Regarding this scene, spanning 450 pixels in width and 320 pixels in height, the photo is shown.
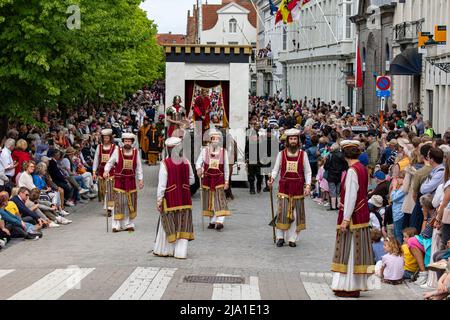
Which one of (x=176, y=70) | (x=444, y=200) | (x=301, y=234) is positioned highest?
(x=176, y=70)

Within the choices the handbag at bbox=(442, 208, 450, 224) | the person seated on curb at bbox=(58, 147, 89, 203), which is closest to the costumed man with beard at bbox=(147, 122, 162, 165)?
the person seated on curb at bbox=(58, 147, 89, 203)

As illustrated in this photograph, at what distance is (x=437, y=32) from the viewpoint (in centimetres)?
3403

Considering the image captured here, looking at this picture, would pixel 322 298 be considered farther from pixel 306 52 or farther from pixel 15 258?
pixel 306 52

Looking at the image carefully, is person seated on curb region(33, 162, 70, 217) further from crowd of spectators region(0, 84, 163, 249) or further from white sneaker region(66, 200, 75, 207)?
white sneaker region(66, 200, 75, 207)

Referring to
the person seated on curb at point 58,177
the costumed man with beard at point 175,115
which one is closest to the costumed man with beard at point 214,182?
the person seated on curb at point 58,177

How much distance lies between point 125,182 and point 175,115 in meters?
7.69

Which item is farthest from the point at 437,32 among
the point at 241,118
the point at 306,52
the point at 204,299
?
the point at 306,52

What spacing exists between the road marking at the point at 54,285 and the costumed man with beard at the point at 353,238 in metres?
3.26

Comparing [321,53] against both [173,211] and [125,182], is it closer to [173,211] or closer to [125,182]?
[125,182]

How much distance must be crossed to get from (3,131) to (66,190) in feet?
18.0

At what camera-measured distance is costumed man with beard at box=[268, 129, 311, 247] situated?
1700 centimetres

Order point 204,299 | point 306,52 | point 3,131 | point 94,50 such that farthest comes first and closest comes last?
point 306,52, point 3,131, point 94,50, point 204,299

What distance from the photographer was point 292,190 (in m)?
17.1

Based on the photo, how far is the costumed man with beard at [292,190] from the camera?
1700 cm
